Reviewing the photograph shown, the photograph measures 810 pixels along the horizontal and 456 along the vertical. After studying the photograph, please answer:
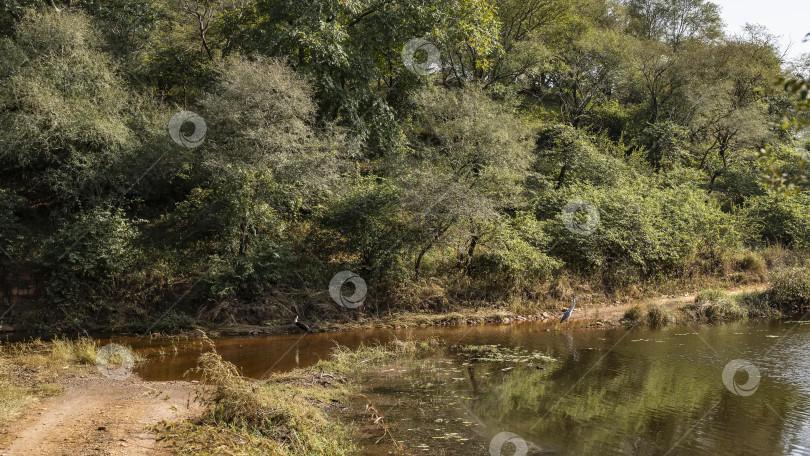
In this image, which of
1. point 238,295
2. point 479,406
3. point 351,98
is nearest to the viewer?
point 479,406

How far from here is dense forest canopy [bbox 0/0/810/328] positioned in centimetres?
1755

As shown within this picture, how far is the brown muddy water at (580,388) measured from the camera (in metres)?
8.12

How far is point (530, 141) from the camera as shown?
22188 millimetres

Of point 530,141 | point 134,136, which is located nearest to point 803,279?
point 530,141

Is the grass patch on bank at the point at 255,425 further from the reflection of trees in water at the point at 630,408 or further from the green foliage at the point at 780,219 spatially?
the green foliage at the point at 780,219

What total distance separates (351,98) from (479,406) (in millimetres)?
15048

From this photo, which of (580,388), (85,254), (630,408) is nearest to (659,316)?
(580,388)

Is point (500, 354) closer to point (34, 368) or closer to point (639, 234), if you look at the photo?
point (34, 368)

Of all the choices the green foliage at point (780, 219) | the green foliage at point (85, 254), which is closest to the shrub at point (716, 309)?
the green foliage at point (780, 219)

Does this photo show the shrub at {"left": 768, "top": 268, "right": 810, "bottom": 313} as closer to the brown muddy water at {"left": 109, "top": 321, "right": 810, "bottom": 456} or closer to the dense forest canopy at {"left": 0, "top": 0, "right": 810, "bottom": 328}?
the brown muddy water at {"left": 109, "top": 321, "right": 810, "bottom": 456}

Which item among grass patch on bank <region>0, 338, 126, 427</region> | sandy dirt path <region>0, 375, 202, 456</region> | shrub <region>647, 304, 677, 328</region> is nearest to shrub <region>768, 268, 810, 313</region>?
shrub <region>647, 304, 677, 328</region>

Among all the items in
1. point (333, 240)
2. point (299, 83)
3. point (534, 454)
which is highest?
point (299, 83)

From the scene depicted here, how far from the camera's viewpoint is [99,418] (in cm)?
831

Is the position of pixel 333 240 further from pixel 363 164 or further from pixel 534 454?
pixel 534 454
